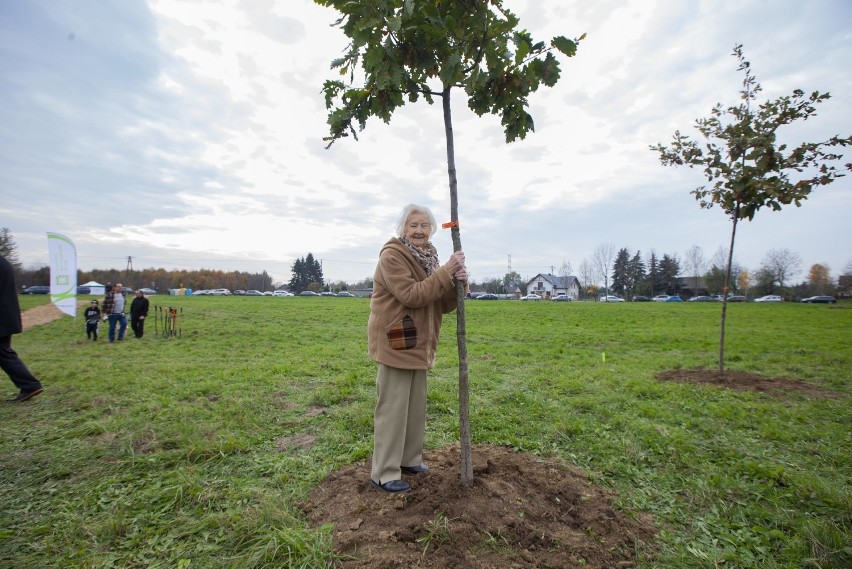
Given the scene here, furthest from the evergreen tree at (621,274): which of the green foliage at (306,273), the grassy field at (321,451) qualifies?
the grassy field at (321,451)

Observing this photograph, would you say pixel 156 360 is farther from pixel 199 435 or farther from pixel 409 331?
pixel 409 331

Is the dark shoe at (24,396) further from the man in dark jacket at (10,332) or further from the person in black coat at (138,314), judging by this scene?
the person in black coat at (138,314)

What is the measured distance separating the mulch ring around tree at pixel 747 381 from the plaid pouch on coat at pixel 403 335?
248 inches

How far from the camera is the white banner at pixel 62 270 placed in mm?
12898

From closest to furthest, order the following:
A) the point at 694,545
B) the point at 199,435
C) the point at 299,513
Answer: the point at 694,545 → the point at 299,513 → the point at 199,435

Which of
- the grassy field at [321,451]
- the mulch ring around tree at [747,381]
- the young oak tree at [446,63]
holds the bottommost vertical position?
the grassy field at [321,451]

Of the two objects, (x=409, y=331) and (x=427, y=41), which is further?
(x=409, y=331)

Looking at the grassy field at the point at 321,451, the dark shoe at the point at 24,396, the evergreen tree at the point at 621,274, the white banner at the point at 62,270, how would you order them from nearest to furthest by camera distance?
the grassy field at the point at 321,451
the dark shoe at the point at 24,396
the white banner at the point at 62,270
the evergreen tree at the point at 621,274

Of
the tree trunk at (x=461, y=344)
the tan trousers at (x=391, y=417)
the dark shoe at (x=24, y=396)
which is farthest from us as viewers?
the dark shoe at (x=24, y=396)

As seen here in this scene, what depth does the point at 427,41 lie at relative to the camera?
279cm

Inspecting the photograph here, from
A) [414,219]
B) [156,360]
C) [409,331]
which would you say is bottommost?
[156,360]

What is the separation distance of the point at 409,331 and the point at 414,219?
2.88 feet

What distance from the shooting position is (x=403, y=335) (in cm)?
300

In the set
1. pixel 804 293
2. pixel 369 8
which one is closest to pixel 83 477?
pixel 369 8
